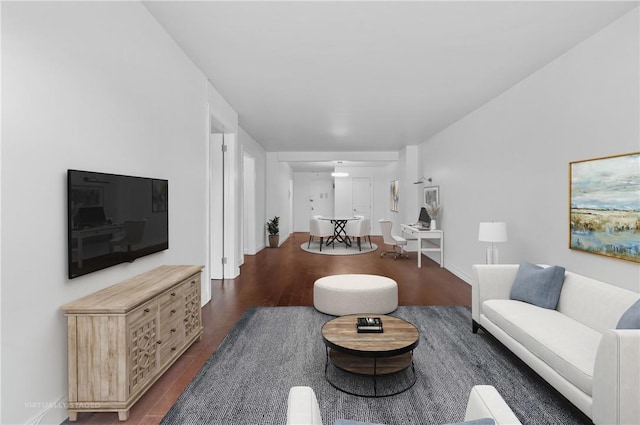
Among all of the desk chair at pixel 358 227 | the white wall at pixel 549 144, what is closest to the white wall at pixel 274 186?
the desk chair at pixel 358 227

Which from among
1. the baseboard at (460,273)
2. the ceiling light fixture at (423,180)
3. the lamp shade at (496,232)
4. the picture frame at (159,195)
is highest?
the ceiling light fixture at (423,180)

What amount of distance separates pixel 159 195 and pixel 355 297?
221 cm

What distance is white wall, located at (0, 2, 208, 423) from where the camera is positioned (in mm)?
1633

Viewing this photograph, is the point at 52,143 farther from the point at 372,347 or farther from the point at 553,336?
the point at 553,336

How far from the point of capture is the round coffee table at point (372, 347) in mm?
2301

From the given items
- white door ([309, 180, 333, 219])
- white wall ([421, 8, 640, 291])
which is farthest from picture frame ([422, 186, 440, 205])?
white door ([309, 180, 333, 219])

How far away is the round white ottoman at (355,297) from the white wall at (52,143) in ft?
6.38

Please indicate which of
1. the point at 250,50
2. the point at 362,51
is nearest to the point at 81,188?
the point at 250,50

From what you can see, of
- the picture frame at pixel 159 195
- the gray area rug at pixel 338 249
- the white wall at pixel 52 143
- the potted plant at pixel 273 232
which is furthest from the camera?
the potted plant at pixel 273 232

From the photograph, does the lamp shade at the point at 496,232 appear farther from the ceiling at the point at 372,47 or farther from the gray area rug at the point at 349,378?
the ceiling at the point at 372,47

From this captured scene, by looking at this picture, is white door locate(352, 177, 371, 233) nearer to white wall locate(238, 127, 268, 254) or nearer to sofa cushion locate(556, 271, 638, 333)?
white wall locate(238, 127, 268, 254)

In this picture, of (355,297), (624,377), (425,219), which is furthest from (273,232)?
(624,377)

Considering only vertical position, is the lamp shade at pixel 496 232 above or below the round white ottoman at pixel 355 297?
above

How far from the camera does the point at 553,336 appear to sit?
91.0 inches
